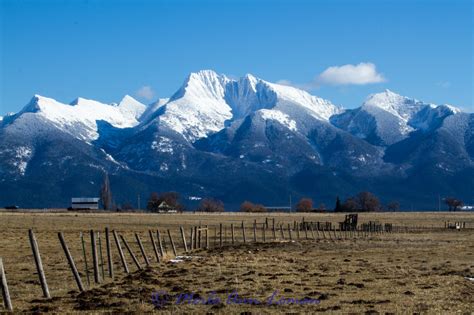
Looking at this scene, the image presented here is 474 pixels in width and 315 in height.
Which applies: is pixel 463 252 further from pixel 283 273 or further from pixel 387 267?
pixel 283 273

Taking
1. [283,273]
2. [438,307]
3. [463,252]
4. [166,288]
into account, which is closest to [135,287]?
[166,288]

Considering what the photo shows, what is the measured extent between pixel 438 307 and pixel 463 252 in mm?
28851

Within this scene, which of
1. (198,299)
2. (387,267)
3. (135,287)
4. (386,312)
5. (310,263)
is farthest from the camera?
(310,263)

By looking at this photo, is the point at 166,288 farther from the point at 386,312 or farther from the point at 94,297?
the point at 386,312

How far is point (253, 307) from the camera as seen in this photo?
2291cm

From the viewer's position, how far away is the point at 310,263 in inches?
1543

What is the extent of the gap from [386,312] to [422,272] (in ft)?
43.0

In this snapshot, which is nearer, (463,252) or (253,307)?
(253,307)

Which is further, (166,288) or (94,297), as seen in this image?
(166,288)

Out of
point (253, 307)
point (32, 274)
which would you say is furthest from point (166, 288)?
point (32, 274)

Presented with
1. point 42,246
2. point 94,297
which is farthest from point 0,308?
point 42,246

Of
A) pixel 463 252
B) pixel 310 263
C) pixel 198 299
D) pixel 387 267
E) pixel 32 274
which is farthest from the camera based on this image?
pixel 463 252

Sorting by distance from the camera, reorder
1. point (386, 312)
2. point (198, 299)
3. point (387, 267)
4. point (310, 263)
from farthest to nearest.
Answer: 1. point (310, 263)
2. point (387, 267)
3. point (198, 299)
4. point (386, 312)

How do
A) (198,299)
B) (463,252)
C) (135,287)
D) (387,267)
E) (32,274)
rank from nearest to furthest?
(198,299) → (135,287) → (32,274) → (387,267) → (463,252)
